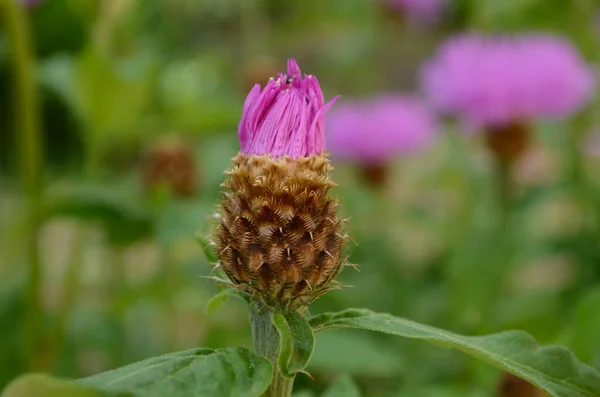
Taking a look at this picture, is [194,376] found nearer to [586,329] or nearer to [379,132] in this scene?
[586,329]

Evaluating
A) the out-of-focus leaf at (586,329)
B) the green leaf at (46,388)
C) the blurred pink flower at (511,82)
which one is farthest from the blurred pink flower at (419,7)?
the green leaf at (46,388)

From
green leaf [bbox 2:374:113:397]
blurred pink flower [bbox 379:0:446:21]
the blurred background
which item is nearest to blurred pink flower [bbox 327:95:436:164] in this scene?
the blurred background

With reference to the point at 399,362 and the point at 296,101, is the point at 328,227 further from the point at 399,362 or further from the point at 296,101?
the point at 399,362

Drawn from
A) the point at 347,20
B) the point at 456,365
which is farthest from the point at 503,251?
the point at 347,20

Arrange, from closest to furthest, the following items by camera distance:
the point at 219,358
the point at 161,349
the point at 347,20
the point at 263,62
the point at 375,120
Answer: the point at 219,358 → the point at 161,349 → the point at 263,62 → the point at 375,120 → the point at 347,20

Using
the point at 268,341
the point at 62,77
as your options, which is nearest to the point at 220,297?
the point at 268,341

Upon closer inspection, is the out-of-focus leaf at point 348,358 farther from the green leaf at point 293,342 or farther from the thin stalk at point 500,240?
the green leaf at point 293,342

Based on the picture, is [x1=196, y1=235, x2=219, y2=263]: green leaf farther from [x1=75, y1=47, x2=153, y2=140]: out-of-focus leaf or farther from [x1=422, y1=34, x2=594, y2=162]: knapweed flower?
[x1=422, y1=34, x2=594, y2=162]: knapweed flower
